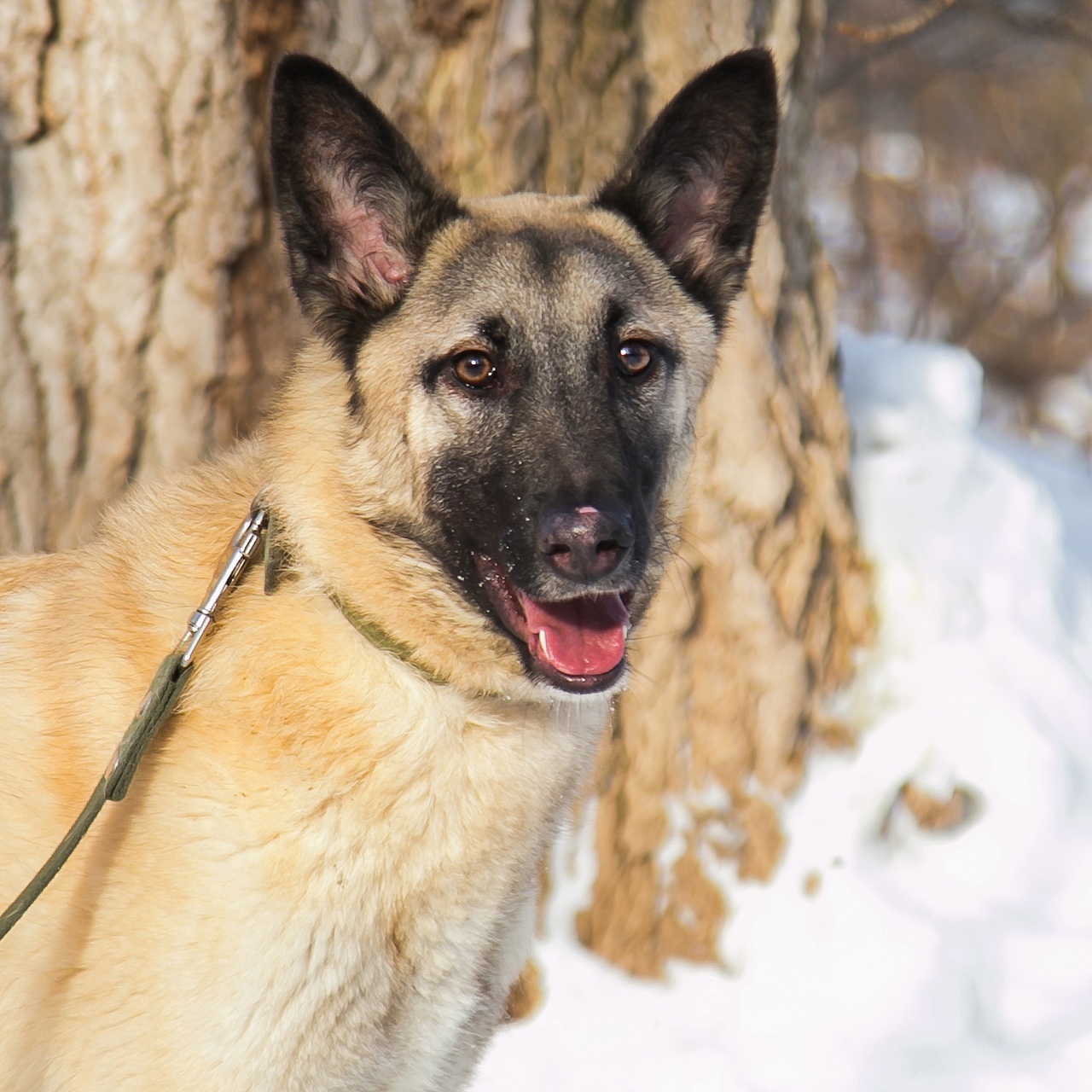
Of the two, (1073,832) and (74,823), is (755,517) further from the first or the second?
(74,823)

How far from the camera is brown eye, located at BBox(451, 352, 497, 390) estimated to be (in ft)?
8.23

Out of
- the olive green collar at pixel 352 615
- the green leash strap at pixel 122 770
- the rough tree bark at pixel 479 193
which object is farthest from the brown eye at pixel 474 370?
the rough tree bark at pixel 479 193

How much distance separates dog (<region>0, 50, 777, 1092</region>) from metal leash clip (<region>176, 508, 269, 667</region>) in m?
0.04

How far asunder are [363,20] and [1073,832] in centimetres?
332

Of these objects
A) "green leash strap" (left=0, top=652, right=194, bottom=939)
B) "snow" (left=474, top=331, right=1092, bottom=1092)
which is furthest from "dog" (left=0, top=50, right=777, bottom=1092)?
"snow" (left=474, top=331, right=1092, bottom=1092)

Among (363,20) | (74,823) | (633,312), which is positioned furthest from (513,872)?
(363,20)

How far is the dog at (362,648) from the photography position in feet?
6.94

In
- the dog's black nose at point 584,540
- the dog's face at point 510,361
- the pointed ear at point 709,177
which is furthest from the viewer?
the pointed ear at point 709,177

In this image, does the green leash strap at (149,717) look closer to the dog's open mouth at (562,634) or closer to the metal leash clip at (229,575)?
the metal leash clip at (229,575)

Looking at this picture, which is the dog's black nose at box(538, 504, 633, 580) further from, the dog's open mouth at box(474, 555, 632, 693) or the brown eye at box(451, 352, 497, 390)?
the brown eye at box(451, 352, 497, 390)

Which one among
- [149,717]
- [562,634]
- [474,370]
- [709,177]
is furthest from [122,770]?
[709,177]

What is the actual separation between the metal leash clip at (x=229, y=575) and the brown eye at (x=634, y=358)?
2.71 ft

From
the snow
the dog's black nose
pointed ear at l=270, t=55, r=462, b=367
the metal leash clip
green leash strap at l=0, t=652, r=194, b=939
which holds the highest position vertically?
pointed ear at l=270, t=55, r=462, b=367

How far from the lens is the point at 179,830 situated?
216 centimetres
